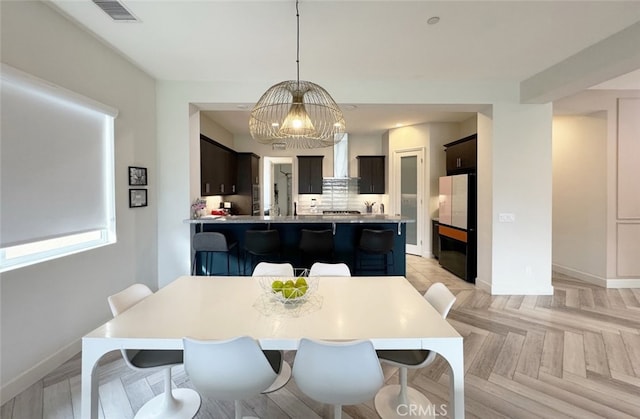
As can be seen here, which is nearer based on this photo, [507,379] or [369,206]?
[507,379]

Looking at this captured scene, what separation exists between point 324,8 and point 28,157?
2517 millimetres

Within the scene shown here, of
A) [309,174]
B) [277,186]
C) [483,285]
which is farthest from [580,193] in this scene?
[277,186]

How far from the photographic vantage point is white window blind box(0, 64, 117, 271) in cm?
213

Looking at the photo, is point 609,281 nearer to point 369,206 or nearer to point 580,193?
point 580,193

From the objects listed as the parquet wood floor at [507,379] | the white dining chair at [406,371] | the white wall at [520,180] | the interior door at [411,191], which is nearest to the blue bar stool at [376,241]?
the parquet wood floor at [507,379]

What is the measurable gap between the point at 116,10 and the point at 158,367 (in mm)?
2735

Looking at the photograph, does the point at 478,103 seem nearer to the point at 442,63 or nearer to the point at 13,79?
the point at 442,63

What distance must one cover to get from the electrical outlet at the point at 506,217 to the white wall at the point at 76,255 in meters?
4.61

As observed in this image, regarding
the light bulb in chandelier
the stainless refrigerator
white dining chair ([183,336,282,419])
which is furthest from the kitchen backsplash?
white dining chair ([183,336,282,419])


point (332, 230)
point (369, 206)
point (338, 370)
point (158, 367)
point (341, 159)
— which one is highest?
point (341, 159)

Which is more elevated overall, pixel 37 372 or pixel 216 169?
pixel 216 169

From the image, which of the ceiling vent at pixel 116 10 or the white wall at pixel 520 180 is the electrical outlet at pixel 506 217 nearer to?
the white wall at pixel 520 180

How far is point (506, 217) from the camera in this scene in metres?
4.14

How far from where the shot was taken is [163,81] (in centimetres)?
399
